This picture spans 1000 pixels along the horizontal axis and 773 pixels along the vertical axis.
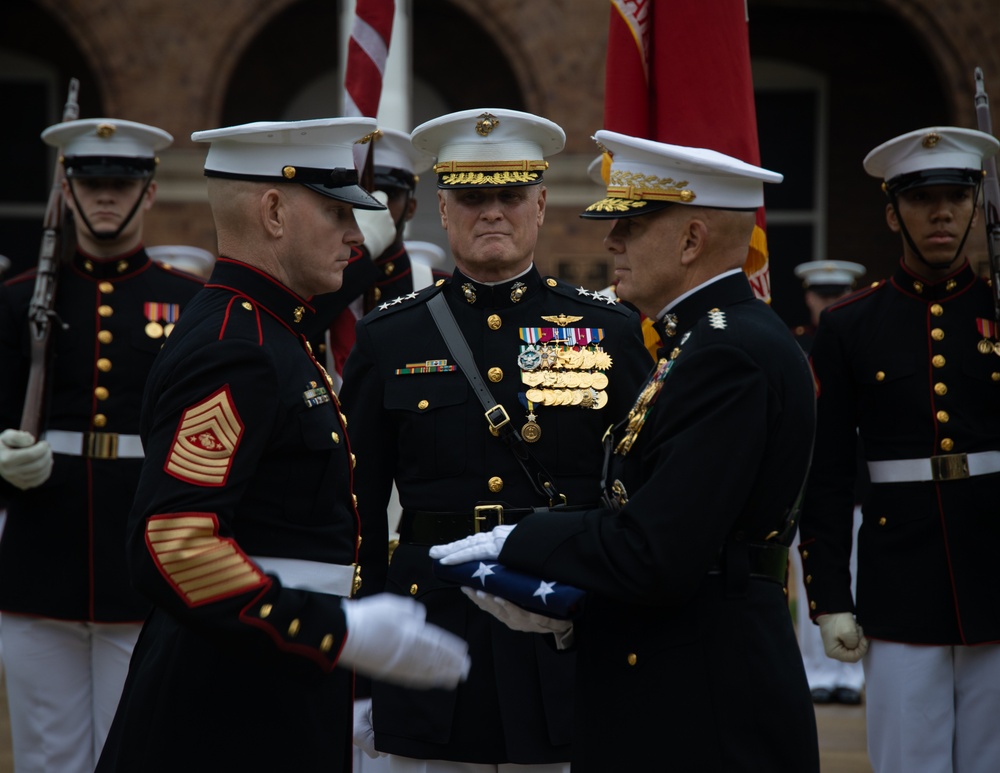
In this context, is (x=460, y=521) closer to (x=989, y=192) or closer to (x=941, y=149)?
(x=941, y=149)

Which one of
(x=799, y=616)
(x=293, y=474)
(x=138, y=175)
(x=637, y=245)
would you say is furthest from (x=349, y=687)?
(x=799, y=616)

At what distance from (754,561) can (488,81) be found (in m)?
11.0

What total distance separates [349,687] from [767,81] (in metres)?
11.7

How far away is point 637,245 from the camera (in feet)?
8.51

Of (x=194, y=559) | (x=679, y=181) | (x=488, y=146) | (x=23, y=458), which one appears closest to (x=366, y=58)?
(x=488, y=146)

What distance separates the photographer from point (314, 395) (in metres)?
2.48

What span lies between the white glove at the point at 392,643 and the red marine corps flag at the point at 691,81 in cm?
194

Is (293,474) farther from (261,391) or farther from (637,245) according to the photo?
(637,245)

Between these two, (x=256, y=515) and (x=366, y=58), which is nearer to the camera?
(x=256, y=515)

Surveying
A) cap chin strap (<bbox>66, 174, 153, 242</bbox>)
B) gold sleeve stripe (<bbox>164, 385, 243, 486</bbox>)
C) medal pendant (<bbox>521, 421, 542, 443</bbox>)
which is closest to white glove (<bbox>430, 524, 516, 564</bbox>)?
gold sleeve stripe (<bbox>164, 385, 243, 486</bbox>)

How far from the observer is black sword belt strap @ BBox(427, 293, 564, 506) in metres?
3.24

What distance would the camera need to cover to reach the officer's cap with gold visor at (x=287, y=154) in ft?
8.15

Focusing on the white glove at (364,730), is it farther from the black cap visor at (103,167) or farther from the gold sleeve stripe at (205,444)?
the black cap visor at (103,167)

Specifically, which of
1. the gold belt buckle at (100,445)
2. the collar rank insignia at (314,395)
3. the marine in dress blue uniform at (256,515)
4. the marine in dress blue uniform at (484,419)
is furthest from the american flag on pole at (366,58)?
the collar rank insignia at (314,395)
